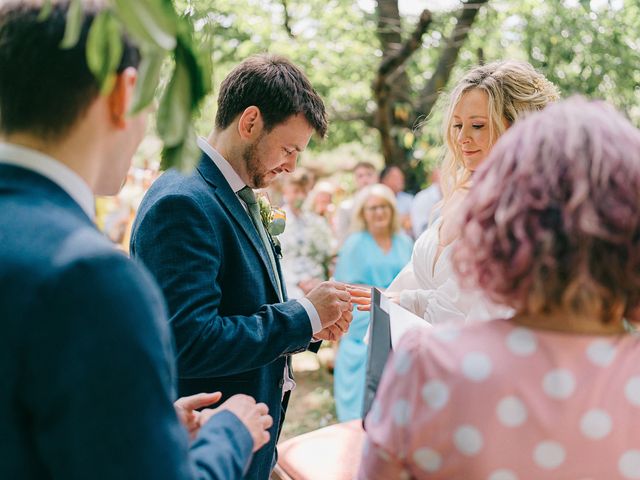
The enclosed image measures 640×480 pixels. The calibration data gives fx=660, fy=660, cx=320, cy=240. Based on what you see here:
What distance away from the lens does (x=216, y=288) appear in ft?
6.08

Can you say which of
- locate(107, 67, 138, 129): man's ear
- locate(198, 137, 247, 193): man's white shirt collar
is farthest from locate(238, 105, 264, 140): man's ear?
locate(107, 67, 138, 129): man's ear

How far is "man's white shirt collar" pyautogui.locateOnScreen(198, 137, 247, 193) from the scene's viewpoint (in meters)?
2.10

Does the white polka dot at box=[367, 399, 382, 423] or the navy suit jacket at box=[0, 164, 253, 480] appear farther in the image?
the white polka dot at box=[367, 399, 382, 423]

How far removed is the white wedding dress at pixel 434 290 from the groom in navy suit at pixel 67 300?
1.22m

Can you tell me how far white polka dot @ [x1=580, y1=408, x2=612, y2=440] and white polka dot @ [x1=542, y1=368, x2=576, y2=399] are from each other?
0.14ft

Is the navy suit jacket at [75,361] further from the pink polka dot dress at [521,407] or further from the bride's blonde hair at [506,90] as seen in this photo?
the bride's blonde hair at [506,90]

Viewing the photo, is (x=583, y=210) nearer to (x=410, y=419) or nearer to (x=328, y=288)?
(x=410, y=419)

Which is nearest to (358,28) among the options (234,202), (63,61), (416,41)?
(416,41)

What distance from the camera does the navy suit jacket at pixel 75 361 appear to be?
86 cm

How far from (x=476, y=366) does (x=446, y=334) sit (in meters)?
0.07

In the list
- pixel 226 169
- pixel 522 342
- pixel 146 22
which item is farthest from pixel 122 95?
pixel 226 169

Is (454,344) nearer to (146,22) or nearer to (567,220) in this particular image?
(567,220)

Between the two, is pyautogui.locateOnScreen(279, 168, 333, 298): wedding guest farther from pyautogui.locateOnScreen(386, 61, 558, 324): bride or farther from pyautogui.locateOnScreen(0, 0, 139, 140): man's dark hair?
pyautogui.locateOnScreen(0, 0, 139, 140): man's dark hair

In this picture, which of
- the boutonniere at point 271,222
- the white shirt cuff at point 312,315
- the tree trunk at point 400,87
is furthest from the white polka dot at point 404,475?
the tree trunk at point 400,87
